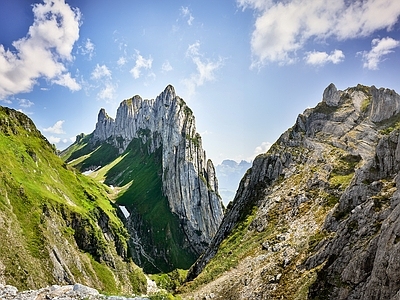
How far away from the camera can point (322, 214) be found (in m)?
53.4

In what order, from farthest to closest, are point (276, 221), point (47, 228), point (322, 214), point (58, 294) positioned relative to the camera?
point (47, 228)
point (276, 221)
point (322, 214)
point (58, 294)

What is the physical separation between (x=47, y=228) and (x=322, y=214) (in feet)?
225

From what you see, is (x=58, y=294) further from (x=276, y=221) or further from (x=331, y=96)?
(x=331, y=96)

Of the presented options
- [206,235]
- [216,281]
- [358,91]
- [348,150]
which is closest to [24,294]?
[216,281]

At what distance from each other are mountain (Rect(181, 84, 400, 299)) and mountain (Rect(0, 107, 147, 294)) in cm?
2830

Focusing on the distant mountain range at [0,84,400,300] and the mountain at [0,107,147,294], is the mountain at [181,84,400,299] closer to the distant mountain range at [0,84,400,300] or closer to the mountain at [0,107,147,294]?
the distant mountain range at [0,84,400,300]

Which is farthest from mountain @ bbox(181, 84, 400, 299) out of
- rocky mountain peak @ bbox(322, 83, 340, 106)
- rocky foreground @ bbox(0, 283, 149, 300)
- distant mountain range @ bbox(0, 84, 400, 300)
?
rocky foreground @ bbox(0, 283, 149, 300)

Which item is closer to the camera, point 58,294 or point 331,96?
point 58,294

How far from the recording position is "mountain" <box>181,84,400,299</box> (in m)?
29.7

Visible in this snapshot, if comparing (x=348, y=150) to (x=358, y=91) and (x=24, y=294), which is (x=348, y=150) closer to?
(x=358, y=91)

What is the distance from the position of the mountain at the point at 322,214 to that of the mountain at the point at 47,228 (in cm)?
2830

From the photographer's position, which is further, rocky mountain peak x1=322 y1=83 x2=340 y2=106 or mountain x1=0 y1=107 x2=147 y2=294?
rocky mountain peak x1=322 y1=83 x2=340 y2=106

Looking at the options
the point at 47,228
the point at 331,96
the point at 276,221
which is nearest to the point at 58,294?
the point at 276,221

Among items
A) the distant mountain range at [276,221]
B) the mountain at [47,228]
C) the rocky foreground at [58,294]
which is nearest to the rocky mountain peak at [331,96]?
the distant mountain range at [276,221]
